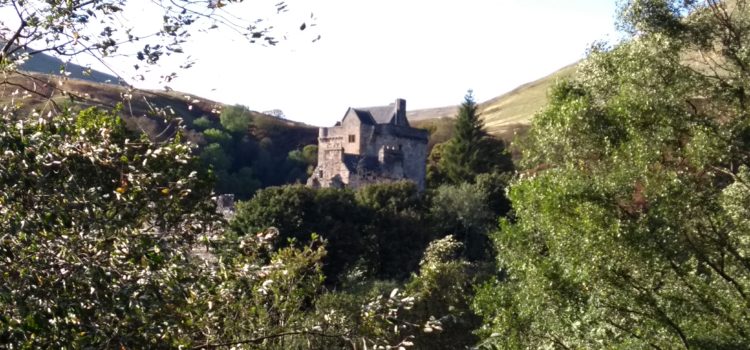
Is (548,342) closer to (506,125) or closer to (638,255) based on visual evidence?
(638,255)

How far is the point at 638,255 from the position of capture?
1541 cm

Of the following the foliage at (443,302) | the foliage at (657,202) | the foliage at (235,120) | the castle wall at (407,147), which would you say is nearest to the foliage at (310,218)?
the foliage at (443,302)

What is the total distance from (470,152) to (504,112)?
65.1 meters

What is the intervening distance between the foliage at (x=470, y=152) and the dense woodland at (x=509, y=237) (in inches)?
1392

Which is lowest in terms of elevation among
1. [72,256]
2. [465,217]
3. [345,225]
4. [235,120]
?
[465,217]

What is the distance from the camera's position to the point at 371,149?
77.1 metres

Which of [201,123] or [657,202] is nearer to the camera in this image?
[657,202]

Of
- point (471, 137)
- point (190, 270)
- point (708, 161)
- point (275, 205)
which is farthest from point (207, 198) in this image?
point (471, 137)

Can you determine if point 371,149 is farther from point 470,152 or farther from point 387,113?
point 470,152

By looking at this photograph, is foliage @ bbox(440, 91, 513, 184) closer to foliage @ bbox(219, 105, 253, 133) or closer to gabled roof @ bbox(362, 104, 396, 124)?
gabled roof @ bbox(362, 104, 396, 124)

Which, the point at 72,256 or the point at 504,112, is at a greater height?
the point at 72,256

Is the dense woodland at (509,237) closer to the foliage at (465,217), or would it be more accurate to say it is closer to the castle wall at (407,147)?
the foliage at (465,217)

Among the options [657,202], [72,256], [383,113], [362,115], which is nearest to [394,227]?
[657,202]

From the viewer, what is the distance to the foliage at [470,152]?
6838cm
